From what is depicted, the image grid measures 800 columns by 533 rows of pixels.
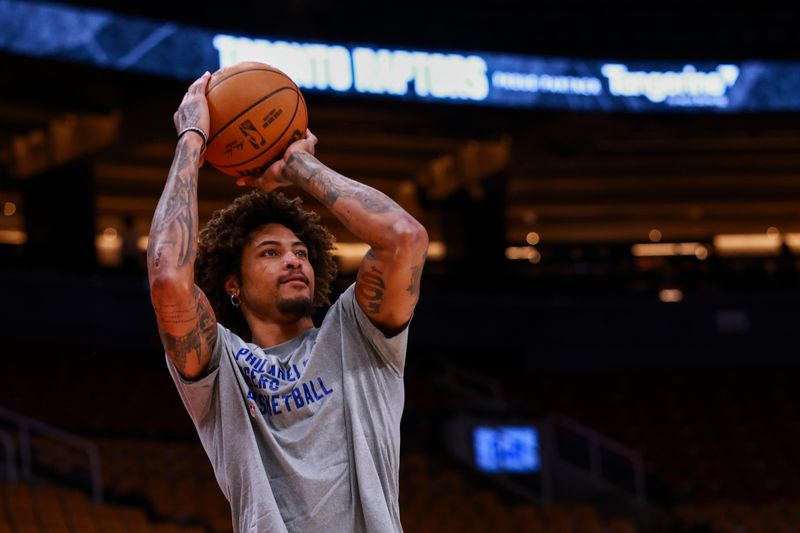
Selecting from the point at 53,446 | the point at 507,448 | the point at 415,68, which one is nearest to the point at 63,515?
the point at 53,446

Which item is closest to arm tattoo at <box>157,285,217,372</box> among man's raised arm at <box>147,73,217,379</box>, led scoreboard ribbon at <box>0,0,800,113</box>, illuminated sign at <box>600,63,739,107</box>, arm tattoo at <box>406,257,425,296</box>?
man's raised arm at <box>147,73,217,379</box>

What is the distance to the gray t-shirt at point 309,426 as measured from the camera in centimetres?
227

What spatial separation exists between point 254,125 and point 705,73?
11.8 m

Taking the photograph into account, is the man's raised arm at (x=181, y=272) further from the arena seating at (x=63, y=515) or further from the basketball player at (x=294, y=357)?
the arena seating at (x=63, y=515)

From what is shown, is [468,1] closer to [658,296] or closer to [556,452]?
[658,296]

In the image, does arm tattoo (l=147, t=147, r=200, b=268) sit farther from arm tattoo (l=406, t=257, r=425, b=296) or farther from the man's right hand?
arm tattoo (l=406, t=257, r=425, b=296)

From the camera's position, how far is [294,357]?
2438 mm

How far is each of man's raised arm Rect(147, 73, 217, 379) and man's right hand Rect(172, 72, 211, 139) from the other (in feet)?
0.12

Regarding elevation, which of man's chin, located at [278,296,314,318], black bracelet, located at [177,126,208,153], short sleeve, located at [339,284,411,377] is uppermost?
black bracelet, located at [177,126,208,153]

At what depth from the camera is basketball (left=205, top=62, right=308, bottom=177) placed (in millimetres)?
2535

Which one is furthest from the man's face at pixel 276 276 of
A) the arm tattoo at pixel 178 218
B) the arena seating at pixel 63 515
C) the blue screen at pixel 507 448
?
the blue screen at pixel 507 448

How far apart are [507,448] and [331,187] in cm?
981

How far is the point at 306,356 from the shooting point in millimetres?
2428

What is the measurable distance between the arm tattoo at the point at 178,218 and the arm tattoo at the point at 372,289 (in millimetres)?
357
